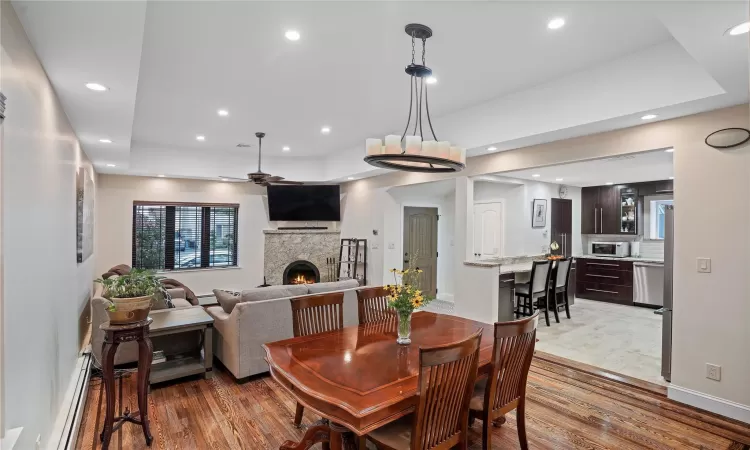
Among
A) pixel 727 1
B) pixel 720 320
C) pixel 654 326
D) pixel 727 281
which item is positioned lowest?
pixel 654 326

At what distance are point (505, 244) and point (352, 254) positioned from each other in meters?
3.05

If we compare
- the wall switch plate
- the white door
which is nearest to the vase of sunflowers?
the wall switch plate

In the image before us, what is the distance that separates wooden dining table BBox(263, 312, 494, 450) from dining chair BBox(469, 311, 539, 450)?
135mm

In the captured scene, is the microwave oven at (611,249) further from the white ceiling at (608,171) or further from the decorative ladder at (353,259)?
the decorative ladder at (353,259)

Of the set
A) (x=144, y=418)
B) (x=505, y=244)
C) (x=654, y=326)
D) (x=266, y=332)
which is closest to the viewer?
(x=144, y=418)

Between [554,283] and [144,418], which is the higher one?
[554,283]

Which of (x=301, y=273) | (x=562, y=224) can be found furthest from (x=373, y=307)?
(x=562, y=224)

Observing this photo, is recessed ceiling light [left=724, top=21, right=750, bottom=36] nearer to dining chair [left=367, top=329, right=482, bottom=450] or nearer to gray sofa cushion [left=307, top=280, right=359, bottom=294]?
dining chair [left=367, top=329, right=482, bottom=450]

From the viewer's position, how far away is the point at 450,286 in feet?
25.2

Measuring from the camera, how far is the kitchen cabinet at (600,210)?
7906 mm

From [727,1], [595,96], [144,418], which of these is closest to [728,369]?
[595,96]

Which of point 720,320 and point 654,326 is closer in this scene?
point 720,320

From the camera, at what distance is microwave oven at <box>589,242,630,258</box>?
7703 millimetres

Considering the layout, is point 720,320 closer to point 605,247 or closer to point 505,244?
point 505,244
